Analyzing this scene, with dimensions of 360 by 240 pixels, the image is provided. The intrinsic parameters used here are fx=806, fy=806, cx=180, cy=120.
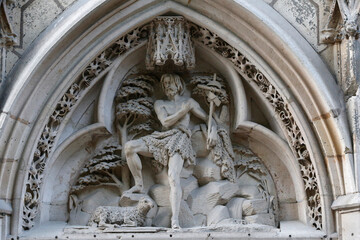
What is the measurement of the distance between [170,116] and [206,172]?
765mm

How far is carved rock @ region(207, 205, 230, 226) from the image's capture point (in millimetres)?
8969

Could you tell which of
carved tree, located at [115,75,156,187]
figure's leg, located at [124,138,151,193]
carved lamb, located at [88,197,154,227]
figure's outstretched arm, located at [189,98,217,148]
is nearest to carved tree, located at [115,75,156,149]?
carved tree, located at [115,75,156,187]

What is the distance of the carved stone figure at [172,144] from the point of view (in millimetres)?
9047

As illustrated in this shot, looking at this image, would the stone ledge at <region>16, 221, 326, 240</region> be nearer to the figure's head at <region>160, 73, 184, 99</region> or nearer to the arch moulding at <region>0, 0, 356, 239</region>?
the arch moulding at <region>0, 0, 356, 239</region>

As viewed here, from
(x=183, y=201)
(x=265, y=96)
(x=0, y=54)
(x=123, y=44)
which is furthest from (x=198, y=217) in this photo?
(x=0, y=54)

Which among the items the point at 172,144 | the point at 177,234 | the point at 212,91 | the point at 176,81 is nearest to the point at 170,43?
the point at 176,81

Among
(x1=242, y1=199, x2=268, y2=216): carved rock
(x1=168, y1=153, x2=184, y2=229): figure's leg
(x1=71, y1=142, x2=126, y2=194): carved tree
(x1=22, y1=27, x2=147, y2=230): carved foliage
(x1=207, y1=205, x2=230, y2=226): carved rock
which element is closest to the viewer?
(x1=22, y1=27, x2=147, y2=230): carved foliage

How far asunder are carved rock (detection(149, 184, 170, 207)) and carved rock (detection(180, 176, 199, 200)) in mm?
182

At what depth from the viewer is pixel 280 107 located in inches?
363

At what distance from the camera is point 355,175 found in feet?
27.8

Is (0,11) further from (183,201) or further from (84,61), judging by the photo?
(183,201)

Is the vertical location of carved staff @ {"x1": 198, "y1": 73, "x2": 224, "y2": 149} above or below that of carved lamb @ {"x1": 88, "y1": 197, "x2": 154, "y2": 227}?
above

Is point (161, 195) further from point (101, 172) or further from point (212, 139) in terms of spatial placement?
point (212, 139)

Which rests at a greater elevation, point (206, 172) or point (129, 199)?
point (206, 172)
